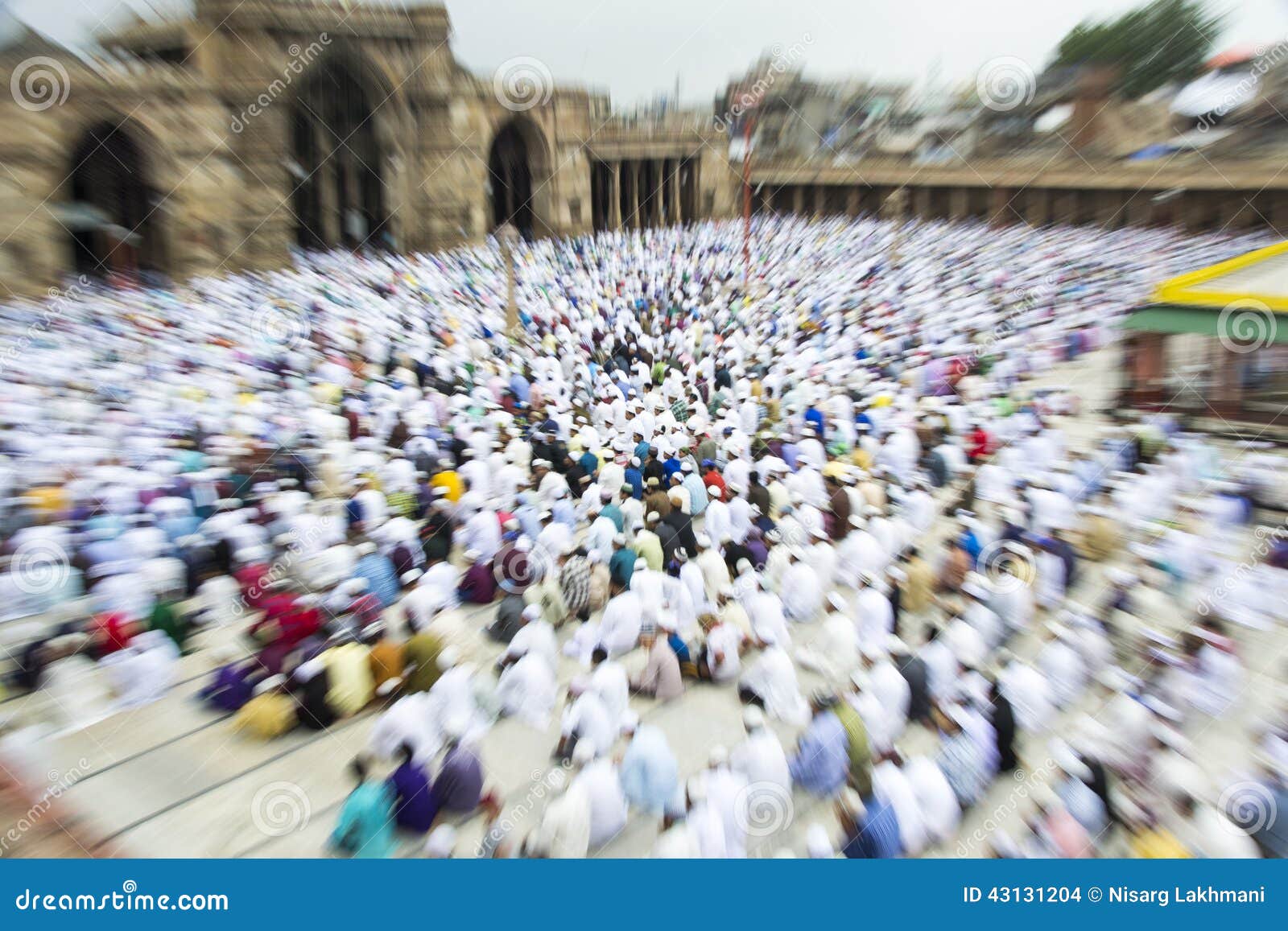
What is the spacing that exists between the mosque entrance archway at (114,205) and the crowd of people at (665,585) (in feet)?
16.5

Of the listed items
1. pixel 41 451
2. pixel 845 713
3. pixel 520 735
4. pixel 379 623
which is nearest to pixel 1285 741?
pixel 845 713

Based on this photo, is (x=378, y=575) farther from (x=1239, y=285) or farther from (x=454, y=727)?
(x=1239, y=285)

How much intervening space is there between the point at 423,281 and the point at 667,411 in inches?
353

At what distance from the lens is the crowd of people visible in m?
3.84

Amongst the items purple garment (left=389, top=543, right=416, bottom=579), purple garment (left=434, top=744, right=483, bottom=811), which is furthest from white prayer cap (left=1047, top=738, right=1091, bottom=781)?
purple garment (left=389, top=543, right=416, bottom=579)

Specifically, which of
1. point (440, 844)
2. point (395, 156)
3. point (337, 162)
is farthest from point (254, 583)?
point (337, 162)

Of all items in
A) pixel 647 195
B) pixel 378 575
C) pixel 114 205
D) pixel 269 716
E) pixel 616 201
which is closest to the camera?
pixel 269 716

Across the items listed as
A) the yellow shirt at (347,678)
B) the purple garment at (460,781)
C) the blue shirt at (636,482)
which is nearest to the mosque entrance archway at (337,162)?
the blue shirt at (636,482)

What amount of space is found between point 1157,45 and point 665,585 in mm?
31215

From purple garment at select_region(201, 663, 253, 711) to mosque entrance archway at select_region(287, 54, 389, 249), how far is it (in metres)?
18.2

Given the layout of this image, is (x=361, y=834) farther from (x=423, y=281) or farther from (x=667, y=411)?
(x=423, y=281)

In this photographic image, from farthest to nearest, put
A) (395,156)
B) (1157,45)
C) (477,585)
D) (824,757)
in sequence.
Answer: (1157,45)
(395,156)
(477,585)
(824,757)

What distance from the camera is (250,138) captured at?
17.1 m

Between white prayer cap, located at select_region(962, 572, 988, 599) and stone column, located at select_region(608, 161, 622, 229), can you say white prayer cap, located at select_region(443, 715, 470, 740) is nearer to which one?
white prayer cap, located at select_region(962, 572, 988, 599)
